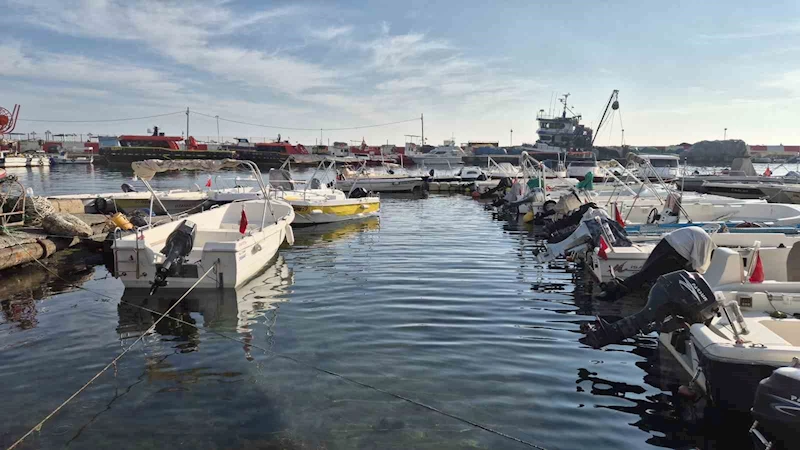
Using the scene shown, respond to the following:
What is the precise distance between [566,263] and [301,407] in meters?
10.9

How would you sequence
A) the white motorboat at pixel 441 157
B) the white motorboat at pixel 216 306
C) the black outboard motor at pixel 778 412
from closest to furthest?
the black outboard motor at pixel 778 412 → the white motorboat at pixel 216 306 → the white motorboat at pixel 441 157

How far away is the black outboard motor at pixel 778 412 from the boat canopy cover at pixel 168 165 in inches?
466

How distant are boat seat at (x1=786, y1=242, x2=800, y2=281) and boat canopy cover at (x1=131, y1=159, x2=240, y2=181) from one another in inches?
492

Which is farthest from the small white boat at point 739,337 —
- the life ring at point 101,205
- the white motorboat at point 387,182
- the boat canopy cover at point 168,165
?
the white motorboat at point 387,182

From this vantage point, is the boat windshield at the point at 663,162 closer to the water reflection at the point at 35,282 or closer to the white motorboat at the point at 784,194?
the white motorboat at the point at 784,194

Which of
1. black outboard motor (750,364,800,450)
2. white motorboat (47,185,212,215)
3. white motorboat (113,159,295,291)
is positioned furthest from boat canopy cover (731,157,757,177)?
black outboard motor (750,364,800,450)

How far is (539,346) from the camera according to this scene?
8.44 meters

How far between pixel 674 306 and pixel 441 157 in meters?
88.4

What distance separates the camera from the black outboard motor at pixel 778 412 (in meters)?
4.43

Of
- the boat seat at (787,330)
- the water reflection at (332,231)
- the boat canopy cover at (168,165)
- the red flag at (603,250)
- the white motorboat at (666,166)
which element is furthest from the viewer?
the white motorboat at (666,166)

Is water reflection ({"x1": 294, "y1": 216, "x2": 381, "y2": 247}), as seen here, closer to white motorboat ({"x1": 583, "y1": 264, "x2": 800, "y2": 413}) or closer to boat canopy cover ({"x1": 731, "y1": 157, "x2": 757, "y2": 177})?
white motorboat ({"x1": 583, "y1": 264, "x2": 800, "y2": 413})

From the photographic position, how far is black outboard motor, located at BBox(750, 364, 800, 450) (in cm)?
443

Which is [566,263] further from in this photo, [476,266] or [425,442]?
[425,442]

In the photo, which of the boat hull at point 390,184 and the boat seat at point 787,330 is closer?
the boat seat at point 787,330
